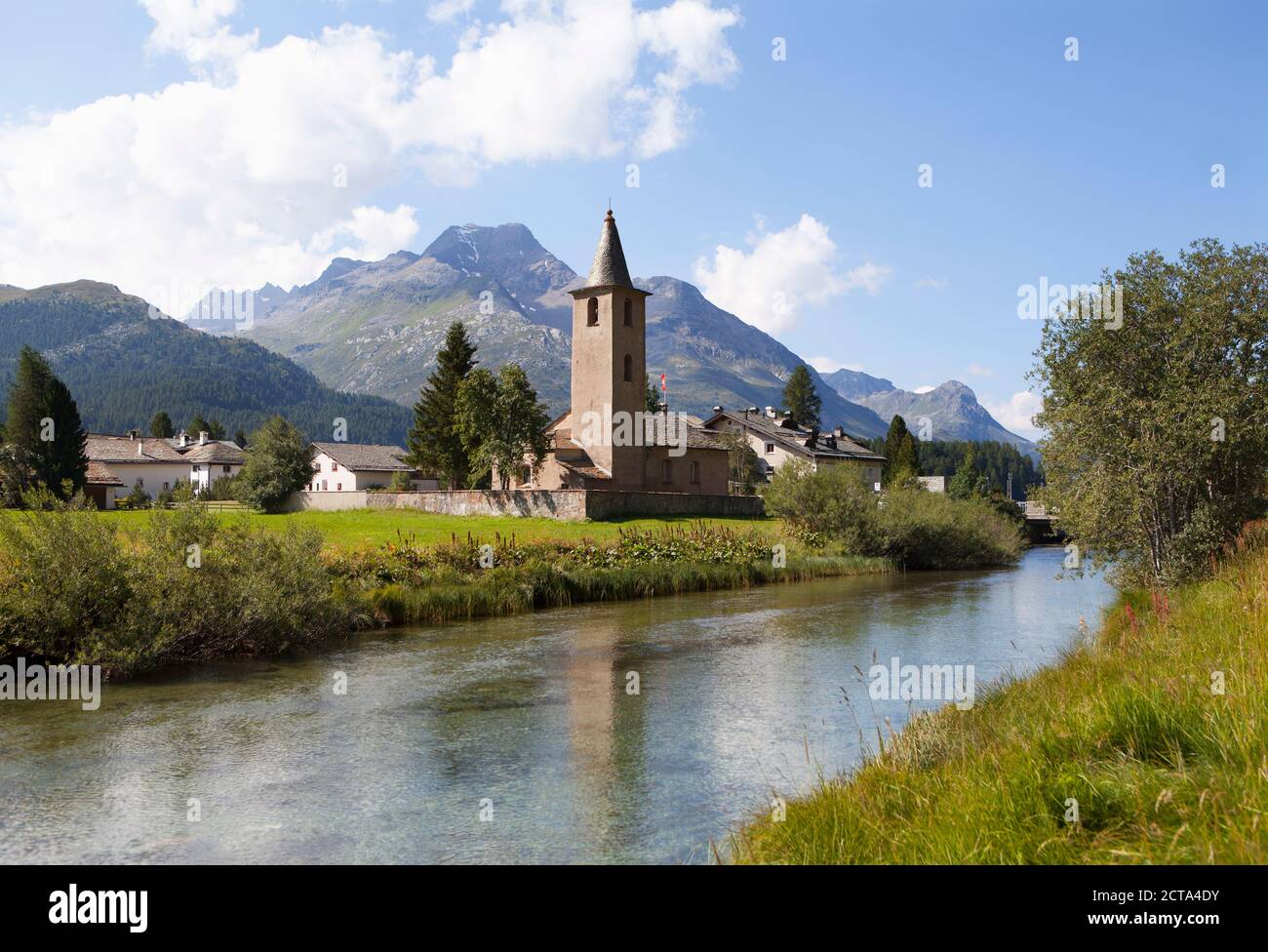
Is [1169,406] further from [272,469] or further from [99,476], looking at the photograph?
[99,476]

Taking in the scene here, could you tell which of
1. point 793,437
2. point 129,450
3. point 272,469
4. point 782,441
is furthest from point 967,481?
point 129,450

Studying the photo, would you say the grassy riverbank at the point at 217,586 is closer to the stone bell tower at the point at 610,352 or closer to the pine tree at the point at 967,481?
the stone bell tower at the point at 610,352

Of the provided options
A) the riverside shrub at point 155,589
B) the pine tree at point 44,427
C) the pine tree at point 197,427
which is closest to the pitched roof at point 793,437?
the pine tree at point 44,427

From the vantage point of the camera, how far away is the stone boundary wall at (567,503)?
49.2 m

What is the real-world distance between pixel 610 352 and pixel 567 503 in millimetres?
15065

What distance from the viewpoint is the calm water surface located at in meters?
9.07

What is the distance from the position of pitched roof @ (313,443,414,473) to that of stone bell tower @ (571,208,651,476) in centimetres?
4581

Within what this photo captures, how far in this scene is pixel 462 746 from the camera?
12688 mm

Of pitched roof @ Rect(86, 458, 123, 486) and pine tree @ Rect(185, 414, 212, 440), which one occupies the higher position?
pine tree @ Rect(185, 414, 212, 440)

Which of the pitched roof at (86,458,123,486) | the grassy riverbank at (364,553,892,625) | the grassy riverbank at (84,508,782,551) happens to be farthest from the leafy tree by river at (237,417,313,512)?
the grassy riverbank at (364,553,892,625)

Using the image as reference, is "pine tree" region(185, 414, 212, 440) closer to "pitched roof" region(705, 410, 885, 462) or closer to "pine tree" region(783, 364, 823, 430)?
"pine tree" region(783, 364, 823, 430)
